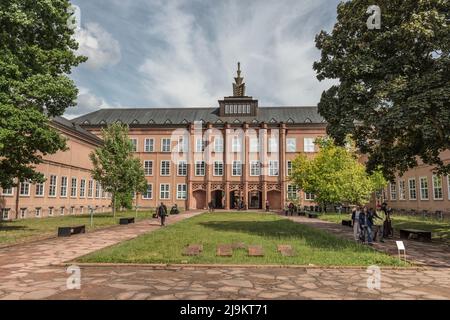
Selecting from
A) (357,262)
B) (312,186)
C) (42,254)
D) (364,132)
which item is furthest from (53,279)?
(312,186)

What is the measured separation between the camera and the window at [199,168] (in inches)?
2143

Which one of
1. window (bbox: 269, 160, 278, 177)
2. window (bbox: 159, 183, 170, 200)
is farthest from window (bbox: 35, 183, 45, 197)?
window (bbox: 269, 160, 278, 177)

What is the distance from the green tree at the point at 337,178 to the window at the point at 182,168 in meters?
21.0

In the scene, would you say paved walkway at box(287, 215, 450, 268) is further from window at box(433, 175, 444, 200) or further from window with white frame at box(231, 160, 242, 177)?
window with white frame at box(231, 160, 242, 177)

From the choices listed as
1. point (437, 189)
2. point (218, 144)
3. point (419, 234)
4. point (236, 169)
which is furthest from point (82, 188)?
point (437, 189)

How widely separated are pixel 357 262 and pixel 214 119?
4737 cm

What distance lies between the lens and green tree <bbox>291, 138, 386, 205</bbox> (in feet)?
115

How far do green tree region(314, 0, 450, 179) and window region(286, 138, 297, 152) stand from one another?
34.6 m

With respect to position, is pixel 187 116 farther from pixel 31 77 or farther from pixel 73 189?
pixel 31 77

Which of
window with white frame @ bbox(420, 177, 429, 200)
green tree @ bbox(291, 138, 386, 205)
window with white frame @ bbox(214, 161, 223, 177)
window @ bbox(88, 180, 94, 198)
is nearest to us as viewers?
green tree @ bbox(291, 138, 386, 205)

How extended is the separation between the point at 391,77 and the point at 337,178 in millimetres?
20550

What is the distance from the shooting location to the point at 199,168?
2152 inches

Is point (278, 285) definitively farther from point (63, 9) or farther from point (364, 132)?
point (63, 9)

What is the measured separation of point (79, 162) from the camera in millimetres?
41219
